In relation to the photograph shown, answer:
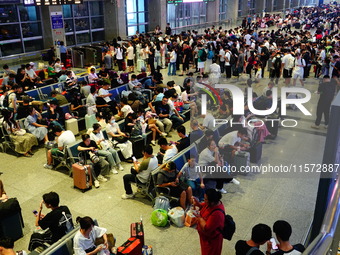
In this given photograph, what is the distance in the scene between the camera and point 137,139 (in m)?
8.80

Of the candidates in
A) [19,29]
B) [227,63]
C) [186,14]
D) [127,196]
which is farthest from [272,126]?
[186,14]

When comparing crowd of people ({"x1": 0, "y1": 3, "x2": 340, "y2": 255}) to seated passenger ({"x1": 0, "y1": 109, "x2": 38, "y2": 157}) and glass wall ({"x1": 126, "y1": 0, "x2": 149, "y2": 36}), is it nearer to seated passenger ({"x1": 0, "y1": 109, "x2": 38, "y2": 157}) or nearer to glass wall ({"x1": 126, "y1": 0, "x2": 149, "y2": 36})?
seated passenger ({"x1": 0, "y1": 109, "x2": 38, "y2": 157})

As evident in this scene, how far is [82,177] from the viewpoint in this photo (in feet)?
23.7

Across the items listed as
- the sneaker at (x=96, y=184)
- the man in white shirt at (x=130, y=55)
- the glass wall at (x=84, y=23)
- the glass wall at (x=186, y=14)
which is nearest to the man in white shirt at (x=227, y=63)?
the man in white shirt at (x=130, y=55)

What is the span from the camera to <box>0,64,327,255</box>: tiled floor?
5922mm

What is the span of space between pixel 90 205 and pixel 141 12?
73.4 feet

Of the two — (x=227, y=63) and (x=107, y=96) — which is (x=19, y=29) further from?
(x=227, y=63)

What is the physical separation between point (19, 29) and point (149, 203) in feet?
53.8

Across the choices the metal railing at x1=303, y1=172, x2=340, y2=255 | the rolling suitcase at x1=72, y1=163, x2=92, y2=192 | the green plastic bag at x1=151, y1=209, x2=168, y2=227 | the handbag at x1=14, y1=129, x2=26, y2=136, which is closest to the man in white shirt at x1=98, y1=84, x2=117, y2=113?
the handbag at x1=14, y1=129, x2=26, y2=136

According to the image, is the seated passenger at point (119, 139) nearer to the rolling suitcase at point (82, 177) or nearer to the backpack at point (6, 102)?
the rolling suitcase at point (82, 177)

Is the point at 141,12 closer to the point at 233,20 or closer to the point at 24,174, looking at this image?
the point at 233,20

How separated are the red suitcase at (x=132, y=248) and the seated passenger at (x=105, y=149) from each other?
2951 mm

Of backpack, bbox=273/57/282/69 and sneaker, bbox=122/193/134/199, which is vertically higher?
backpack, bbox=273/57/282/69

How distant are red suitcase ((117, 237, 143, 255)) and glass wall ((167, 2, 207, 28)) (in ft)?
90.0
